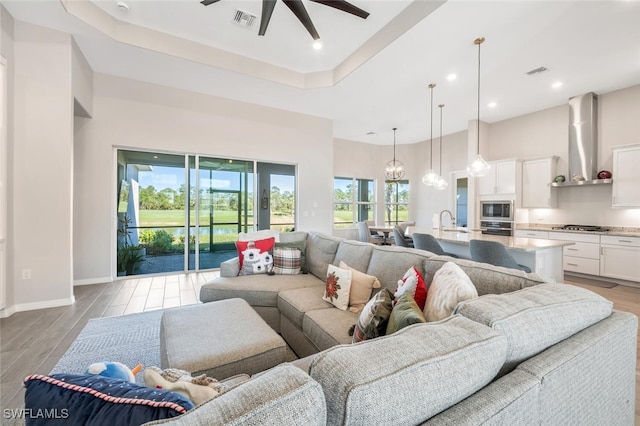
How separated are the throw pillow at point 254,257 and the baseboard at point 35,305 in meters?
2.30

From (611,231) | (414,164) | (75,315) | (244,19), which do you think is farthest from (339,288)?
(414,164)

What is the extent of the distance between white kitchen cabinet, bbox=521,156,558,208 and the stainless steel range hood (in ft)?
1.11

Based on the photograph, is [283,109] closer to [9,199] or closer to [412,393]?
[9,199]

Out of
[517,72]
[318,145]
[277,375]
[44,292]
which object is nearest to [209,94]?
[318,145]

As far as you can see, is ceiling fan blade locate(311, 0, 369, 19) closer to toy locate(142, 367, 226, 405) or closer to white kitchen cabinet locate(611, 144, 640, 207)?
toy locate(142, 367, 226, 405)

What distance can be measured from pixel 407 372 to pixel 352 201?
7677 millimetres

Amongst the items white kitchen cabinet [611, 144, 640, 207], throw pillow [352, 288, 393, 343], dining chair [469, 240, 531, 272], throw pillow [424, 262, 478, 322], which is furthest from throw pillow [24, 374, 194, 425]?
white kitchen cabinet [611, 144, 640, 207]

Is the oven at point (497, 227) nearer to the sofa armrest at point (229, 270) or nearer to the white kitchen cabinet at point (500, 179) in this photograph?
the white kitchen cabinet at point (500, 179)

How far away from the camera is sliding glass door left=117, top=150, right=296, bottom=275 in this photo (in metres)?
4.62

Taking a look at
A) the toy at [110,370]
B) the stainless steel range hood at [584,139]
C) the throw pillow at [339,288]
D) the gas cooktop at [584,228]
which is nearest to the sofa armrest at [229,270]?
the throw pillow at [339,288]

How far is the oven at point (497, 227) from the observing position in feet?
19.0

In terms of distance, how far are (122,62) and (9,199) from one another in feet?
7.66

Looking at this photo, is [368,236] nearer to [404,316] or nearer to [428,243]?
[428,243]

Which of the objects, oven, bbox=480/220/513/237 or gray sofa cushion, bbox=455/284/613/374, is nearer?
gray sofa cushion, bbox=455/284/613/374
